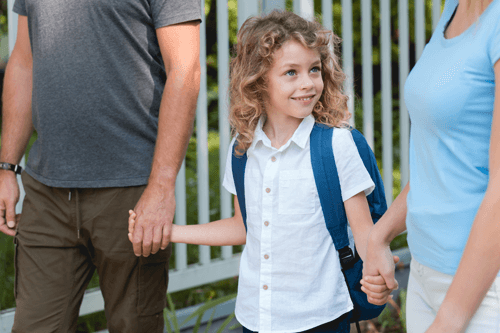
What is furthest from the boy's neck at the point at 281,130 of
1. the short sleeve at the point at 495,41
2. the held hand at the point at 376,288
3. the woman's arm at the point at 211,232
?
the short sleeve at the point at 495,41

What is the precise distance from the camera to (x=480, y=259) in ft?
3.07

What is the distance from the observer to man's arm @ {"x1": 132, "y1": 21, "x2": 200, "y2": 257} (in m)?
1.70

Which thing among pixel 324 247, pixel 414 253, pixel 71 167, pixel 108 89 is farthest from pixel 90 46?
pixel 414 253

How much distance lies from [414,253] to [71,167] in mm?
1198

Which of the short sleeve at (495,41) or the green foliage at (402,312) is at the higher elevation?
the short sleeve at (495,41)

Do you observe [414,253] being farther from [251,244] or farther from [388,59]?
[388,59]

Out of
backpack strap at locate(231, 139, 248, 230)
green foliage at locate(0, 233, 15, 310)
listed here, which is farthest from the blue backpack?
green foliage at locate(0, 233, 15, 310)

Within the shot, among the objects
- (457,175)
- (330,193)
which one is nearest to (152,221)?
(330,193)

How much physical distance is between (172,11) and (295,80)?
1.67 feet

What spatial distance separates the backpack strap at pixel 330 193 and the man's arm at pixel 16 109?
1.24 metres

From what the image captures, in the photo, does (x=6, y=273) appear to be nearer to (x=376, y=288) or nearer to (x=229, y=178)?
(x=229, y=178)

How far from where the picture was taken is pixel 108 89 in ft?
5.97

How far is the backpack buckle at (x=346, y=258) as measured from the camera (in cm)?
157

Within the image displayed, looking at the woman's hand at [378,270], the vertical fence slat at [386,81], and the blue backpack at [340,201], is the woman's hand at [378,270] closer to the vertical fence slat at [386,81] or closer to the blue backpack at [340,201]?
the blue backpack at [340,201]
